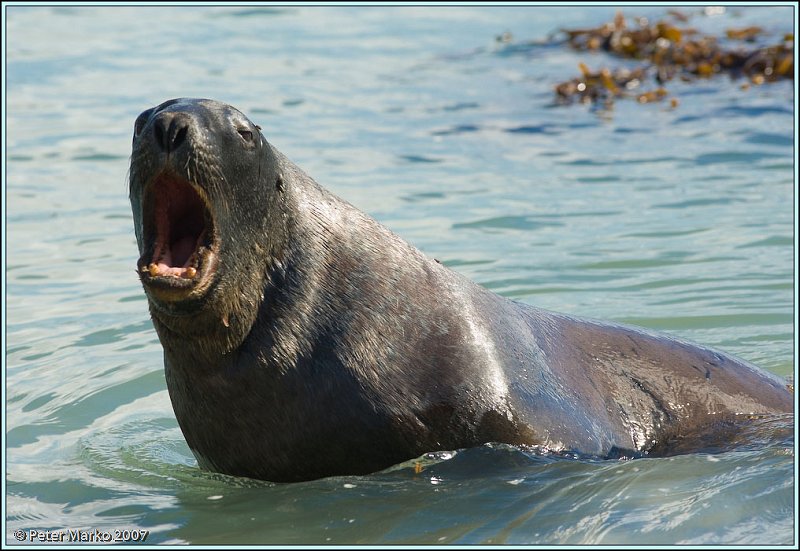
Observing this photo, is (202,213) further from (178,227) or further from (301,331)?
(301,331)

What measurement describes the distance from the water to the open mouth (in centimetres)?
97

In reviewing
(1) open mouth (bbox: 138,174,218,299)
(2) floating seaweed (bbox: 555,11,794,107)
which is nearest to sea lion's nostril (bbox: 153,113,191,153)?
(1) open mouth (bbox: 138,174,218,299)

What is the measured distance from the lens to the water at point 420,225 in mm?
4969

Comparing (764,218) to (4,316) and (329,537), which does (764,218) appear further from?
(329,537)

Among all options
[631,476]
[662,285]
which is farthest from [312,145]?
[631,476]

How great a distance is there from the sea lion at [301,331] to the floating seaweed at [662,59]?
376 inches

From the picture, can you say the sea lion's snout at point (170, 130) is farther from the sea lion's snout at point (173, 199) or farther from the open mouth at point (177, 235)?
the open mouth at point (177, 235)

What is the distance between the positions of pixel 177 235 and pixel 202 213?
13 centimetres

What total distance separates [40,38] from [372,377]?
15.2 meters

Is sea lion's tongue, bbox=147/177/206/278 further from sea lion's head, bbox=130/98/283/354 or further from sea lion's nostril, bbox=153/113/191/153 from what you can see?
sea lion's nostril, bbox=153/113/191/153

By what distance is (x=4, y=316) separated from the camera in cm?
814

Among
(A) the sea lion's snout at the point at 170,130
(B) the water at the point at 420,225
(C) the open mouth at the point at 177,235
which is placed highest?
(A) the sea lion's snout at the point at 170,130

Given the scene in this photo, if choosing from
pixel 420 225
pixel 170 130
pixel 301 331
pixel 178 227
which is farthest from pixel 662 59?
pixel 170 130

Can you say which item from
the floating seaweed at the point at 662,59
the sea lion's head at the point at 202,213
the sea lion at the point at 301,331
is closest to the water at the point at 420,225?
the sea lion at the point at 301,331
